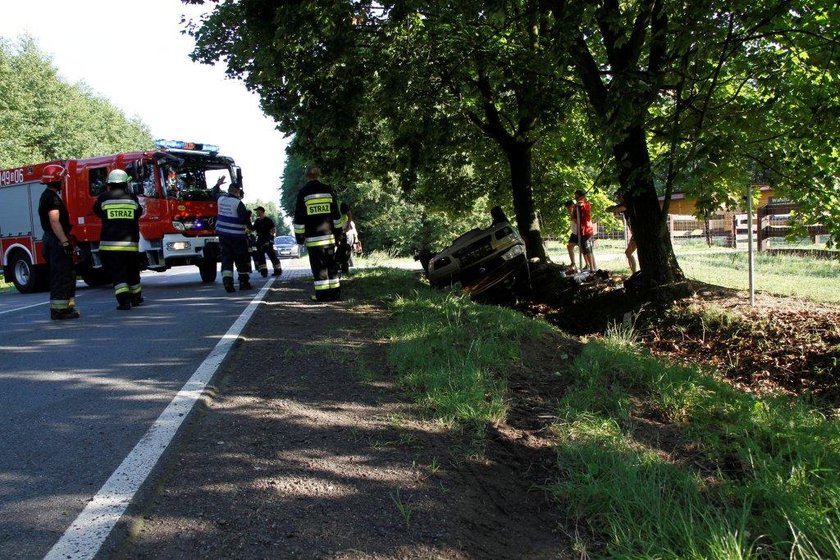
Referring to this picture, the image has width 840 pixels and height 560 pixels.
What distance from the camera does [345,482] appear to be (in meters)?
3.02

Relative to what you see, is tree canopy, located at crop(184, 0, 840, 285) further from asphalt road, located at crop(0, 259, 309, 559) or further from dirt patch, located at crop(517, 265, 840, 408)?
asphalt road, located at crop(0, 259, 309, 559)

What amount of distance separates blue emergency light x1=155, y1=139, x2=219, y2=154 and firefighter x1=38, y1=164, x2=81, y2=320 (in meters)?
4.60

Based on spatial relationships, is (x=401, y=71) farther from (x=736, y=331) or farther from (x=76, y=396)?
(x=76, y=396)

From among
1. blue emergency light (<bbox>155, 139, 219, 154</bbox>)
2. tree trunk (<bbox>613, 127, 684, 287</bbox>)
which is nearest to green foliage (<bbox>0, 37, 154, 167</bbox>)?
blue emergency light (<bbox>155, 139, 219, 154</bbox>)

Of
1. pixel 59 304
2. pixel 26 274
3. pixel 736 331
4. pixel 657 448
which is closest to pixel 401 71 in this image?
pixel 59 304

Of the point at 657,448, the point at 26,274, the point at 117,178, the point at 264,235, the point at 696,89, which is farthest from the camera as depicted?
the point at 26,274

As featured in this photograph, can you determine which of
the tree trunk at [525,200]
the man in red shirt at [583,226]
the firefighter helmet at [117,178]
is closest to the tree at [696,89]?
the man in red shirt at [583,226]

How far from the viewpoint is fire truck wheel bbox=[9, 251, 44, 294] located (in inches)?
602

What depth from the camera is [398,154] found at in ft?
47.0

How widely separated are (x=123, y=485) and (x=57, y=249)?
280 inches

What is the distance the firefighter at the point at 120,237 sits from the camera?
9508 mm

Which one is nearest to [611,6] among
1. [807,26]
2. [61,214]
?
[807,26]

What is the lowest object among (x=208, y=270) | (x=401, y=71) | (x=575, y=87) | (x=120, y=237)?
(x=208, y=270)

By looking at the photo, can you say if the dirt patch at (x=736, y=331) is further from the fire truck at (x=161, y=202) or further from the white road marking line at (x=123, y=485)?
the fire truck at (x=161, y=202)
